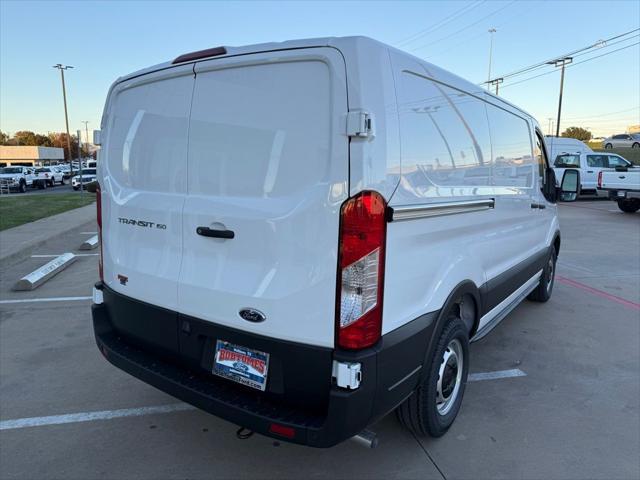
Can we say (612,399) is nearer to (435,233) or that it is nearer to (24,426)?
(435,233)

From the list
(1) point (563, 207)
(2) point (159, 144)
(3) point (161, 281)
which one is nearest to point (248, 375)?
(3) point (161, 281)

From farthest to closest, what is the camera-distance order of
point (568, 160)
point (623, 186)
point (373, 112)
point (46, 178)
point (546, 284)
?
point (46, 178)
point (568, 160)
point (623, 186)
point (546, 284)
point (373, 112)

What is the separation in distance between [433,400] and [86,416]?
2.31m

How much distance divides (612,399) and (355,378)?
8.44 feet

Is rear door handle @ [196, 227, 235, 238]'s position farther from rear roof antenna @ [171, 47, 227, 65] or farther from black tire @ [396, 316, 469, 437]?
black tire @ [396, 316, 469, 437]

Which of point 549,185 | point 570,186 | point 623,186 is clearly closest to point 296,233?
point 549,185

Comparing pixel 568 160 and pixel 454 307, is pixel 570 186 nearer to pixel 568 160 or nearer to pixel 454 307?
pixel 454 307

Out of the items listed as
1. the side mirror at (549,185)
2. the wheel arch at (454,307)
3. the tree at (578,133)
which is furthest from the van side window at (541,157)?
the tree at (578,133)

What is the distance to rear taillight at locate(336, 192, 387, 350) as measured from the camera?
79.4 inches

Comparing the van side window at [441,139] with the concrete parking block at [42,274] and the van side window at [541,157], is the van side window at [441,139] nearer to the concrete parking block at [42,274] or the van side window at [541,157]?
the van side window at [541,157]

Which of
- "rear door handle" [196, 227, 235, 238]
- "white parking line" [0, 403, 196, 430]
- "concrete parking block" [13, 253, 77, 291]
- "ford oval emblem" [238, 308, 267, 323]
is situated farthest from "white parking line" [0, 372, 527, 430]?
"concrete parking block" [13, 253, 77, 291]

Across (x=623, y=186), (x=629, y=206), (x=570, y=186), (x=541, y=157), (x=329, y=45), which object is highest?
(x=329, y=45)

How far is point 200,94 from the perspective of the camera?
2482mm

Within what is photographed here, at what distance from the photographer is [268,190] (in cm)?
220
